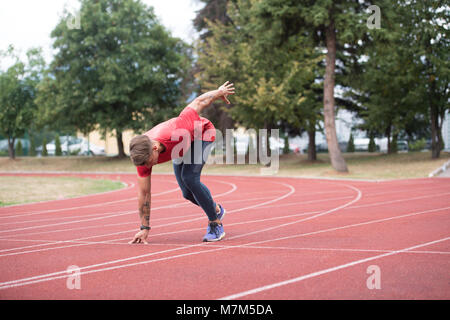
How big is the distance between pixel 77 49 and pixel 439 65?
2392 centimetres

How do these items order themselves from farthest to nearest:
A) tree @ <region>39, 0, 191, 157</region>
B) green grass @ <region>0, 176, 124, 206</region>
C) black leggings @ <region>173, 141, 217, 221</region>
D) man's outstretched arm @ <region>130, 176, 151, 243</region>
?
tree @ <region>39, 0, 191, 157</region>
green grass @ <region>0, 176, 124, 206</region>
black leggings @ <region>173, 141, 217, 221</region>
man's outstretched arm @ <region>130, 176, 151, 243</region>

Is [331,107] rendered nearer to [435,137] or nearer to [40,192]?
[435,137]

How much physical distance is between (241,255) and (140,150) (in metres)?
1.62

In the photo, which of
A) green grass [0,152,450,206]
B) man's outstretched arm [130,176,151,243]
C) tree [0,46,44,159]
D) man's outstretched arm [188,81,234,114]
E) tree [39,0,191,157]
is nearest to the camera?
man's outstretched arm [130,176,151,243]

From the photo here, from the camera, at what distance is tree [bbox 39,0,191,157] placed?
3394 centimetres

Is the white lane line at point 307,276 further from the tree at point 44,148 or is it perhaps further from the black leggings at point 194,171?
the tree at point 44,148

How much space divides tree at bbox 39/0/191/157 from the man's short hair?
28.9m

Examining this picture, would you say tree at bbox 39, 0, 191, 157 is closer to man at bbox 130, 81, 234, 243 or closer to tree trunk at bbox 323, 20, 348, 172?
tree trunk at bbox 323, 20, 348, 172

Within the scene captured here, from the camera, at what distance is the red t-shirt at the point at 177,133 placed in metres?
5.45

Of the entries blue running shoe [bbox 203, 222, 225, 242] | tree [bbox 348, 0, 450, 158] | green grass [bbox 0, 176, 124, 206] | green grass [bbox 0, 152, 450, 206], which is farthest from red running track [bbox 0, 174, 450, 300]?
tree [bbox 348, 0, 450, 158]

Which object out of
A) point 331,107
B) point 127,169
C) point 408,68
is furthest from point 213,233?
point 127,169

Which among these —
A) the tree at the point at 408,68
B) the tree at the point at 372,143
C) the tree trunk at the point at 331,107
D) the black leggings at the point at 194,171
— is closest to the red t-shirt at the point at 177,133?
the black leggings at the point at 194,171

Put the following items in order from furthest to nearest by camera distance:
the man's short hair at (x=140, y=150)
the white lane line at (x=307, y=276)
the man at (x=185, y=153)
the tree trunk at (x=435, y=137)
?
the tree trunk at (x=435, y=137), the man at (x=185, y=153), the man's short hair at (x=140, y=150), the white lane line at (x=307, y=276)

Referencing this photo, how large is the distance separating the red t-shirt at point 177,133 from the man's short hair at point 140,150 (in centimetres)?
25
